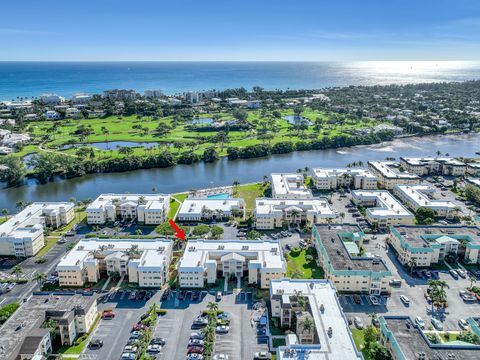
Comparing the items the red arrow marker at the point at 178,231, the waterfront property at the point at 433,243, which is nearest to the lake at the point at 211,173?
the red arrow marker at the point at 178,231

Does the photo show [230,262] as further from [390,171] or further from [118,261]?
[390,171]

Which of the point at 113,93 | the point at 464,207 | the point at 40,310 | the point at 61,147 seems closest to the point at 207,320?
the point at 40,310

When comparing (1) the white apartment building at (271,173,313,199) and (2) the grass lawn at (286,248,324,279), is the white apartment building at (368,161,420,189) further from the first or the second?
(2) the grass lawn at (286,248,324,279)

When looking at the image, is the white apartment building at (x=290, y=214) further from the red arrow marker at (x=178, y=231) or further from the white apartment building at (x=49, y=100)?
the white apartment building at (x=49, y=100)

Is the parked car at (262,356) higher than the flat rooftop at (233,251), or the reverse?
the flat rooftop at (233,251)

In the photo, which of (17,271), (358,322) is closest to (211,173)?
(17,271)
